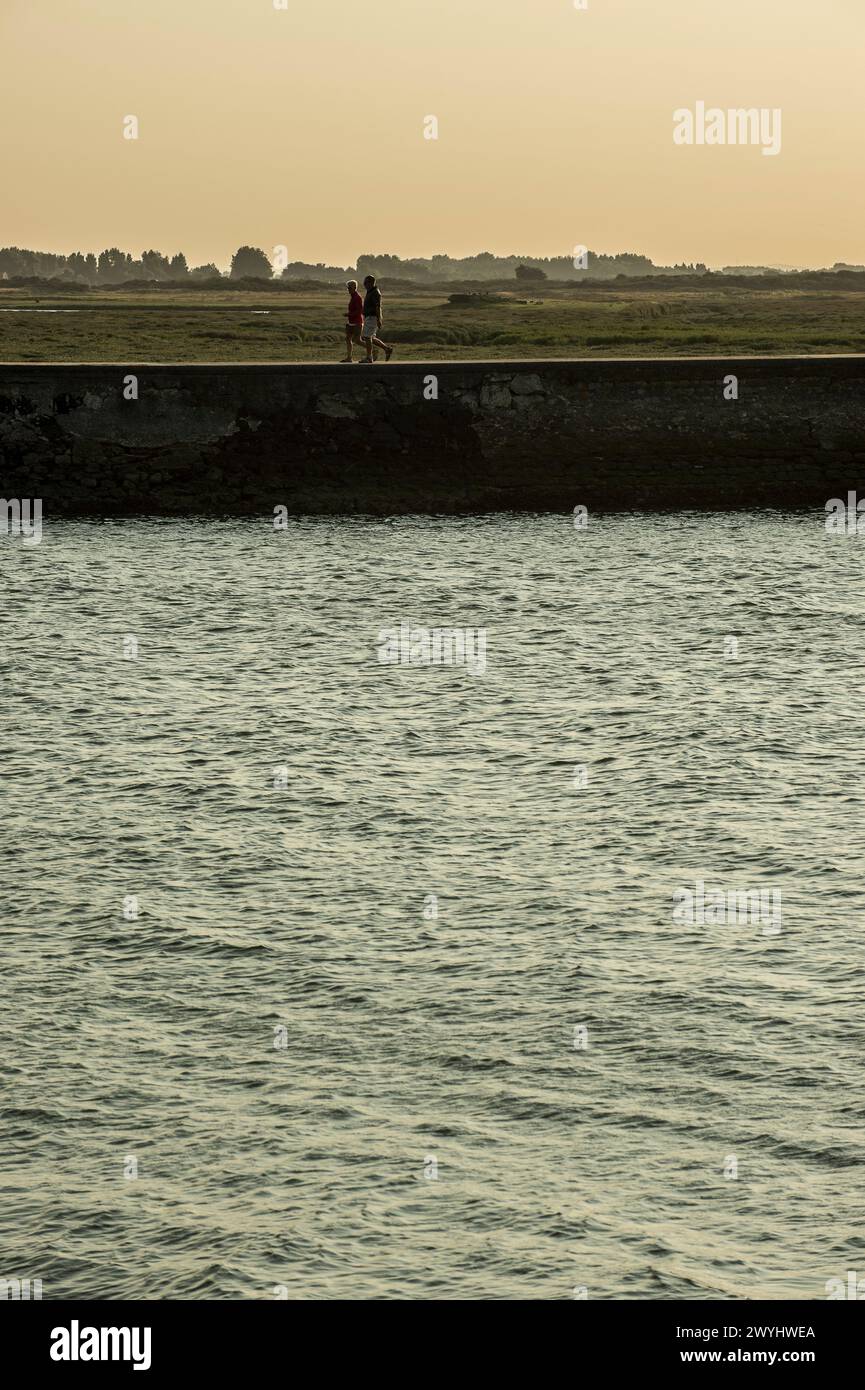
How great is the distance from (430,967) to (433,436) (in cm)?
1774

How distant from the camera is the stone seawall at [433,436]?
25.4 metres

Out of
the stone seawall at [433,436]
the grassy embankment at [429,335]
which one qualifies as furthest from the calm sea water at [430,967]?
the grassy embankment at [429,335]

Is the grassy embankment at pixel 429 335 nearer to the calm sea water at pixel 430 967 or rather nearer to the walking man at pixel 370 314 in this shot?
the walking man at pixel 370 314

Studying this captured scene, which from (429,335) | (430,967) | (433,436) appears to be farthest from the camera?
(429,335)

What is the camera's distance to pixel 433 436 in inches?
1017

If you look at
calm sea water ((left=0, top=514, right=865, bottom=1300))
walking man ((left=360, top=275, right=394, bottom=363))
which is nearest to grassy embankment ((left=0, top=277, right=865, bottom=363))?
walking man ((left=360, top=275, right=394, bottom=363))

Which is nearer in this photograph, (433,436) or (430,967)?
(430,967)

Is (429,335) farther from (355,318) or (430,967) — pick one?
(430,967)

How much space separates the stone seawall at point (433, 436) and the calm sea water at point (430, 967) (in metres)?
8.68

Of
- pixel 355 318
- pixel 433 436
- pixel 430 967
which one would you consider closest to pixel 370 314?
pixel 355 318

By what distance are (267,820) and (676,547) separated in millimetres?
12432

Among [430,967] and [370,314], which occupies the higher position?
[370,314]

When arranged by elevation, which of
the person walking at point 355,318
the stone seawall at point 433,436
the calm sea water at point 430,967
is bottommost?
the calm sea water at point 430,967
